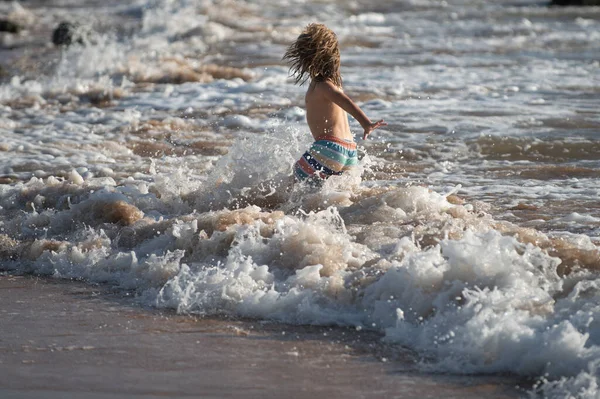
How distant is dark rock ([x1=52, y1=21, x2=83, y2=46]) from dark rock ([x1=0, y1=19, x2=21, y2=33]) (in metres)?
4.04

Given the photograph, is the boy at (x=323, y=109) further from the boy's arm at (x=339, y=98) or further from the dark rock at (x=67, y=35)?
the dark rock at (x=67, y=35)

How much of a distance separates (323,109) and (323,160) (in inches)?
16.7

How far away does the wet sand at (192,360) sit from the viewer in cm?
488

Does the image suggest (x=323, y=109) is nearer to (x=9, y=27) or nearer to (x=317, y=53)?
(x=317, y=53)

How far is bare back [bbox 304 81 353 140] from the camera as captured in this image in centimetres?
793

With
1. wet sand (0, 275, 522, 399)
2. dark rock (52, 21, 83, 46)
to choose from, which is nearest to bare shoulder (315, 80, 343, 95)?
wet sand (0, 275, 522, 399)

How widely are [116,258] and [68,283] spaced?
1.31ft

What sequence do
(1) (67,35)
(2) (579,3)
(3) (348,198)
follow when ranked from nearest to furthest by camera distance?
(3) (348,198), (1) (67,35), (2) (579,3)

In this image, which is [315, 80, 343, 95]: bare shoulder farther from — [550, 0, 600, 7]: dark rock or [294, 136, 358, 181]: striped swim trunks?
[550, 0, 600, 7]: dark rock

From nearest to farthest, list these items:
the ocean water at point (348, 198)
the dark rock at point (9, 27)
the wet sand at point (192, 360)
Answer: the wet sand at point (192, 360) → the ocean water at point (348, 198) → the dark rock at point (9, 27)

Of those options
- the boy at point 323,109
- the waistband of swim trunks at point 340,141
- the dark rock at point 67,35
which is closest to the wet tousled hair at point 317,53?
the boy at point 323,109

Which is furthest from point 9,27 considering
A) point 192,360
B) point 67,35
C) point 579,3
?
point 192,360

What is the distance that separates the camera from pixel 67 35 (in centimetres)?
2214

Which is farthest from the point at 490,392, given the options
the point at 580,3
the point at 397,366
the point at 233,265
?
the point at 580,3
